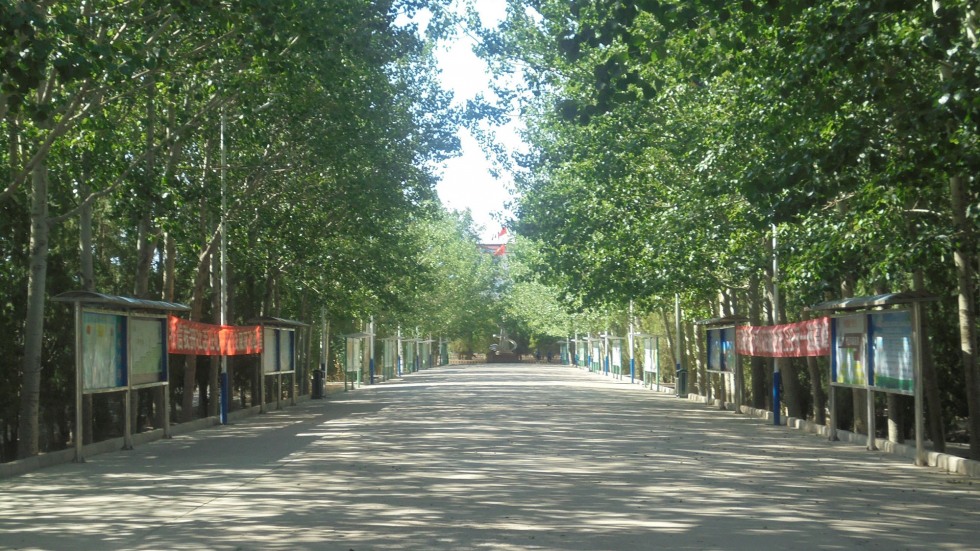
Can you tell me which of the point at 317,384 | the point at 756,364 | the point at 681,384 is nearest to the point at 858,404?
the point at 756,364

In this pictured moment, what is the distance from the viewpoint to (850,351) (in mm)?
22016

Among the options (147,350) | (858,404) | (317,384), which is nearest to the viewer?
(147,350)

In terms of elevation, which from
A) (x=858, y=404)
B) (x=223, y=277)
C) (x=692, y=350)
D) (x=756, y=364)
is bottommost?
(x=858, y=404)

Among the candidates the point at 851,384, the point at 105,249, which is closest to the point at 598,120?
the point at 851,384

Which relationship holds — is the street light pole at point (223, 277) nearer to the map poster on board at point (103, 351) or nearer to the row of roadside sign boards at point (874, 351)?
the map poster on board at point (103, 351)

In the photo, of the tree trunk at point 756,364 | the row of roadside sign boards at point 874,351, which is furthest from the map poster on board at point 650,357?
the row of roadside sign boards at point 874,351

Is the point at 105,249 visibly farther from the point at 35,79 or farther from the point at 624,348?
the point at 624,348

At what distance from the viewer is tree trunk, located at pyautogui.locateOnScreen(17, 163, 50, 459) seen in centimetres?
1970

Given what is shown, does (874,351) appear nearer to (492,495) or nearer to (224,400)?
(492,495)

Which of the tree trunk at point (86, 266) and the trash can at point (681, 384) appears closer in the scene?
the tree trunk at point (86, 266)

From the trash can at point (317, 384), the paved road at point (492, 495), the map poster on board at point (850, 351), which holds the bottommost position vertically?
the paved road at point (492, 495)

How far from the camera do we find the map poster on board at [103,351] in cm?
2011

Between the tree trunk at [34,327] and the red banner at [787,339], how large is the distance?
1356 centimetres

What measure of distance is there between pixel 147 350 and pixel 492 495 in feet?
37.0
